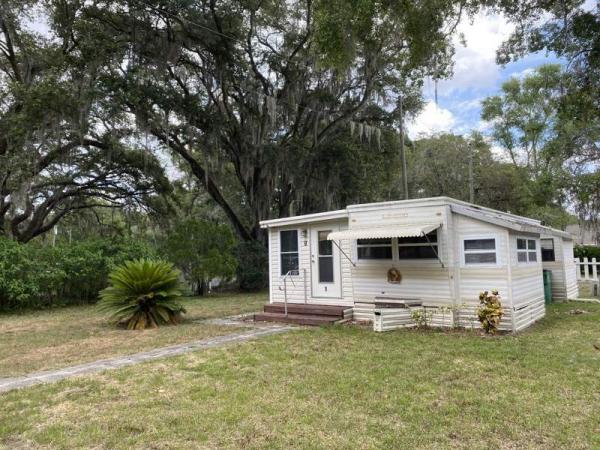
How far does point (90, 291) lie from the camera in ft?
42.7

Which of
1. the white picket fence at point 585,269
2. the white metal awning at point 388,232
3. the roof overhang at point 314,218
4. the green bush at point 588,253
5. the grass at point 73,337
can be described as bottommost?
the grass at point 73,337

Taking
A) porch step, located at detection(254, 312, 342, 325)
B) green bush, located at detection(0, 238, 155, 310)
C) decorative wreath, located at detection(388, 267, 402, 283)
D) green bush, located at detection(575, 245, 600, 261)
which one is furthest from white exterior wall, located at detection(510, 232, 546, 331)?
green bush, located at detection(575, 245, 600, 261)

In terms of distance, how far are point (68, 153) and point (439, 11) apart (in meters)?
13.1

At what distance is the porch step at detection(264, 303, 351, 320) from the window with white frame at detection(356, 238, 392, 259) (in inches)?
44.4

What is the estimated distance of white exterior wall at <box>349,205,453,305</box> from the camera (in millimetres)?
7520

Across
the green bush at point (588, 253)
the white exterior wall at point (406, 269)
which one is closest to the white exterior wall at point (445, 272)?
the white exterior wall at point (406, 269)

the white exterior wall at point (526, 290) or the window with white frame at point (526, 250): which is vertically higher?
the window with white frame at point (526, 250)

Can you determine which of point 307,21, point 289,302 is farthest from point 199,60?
point 289,302

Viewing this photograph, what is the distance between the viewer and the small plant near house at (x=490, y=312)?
21.9 ft

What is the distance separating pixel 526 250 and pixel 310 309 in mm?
4422

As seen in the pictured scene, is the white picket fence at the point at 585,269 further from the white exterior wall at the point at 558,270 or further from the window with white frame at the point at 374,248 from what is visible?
the window with white frame at the point at 374,248

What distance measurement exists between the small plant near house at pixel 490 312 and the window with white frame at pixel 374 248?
75.7 inches

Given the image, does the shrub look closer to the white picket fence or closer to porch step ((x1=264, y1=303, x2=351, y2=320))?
porch step ((x1=264, y1=303, x2=351, y2=320))

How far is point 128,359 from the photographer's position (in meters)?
5.59
